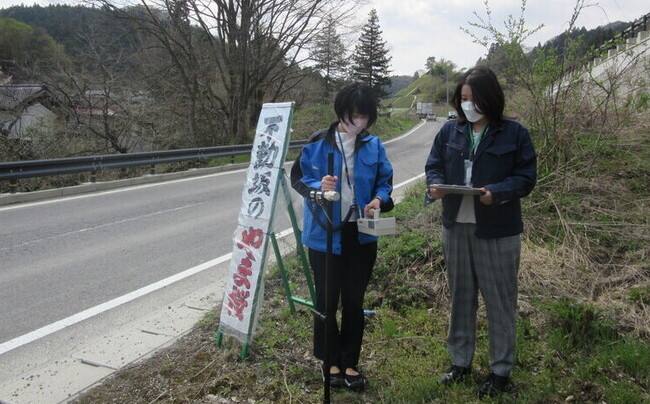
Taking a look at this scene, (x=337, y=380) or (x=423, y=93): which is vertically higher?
(x=423, y=93)

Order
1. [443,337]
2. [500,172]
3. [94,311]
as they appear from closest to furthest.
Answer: [500,172] → [443,337] → [94,311]

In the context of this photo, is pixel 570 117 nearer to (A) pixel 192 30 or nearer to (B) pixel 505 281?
(B) pixel 505 281

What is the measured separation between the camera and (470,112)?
9.59ft

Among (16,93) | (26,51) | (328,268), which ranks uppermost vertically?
(26,51)

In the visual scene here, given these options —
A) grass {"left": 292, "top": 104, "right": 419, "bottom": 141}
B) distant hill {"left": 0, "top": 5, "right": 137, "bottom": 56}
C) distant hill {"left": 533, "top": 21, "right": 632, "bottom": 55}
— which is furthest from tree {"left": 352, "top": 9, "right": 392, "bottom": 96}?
distant hill {"left": 533, "top": 21, "right": 632, "bottom": 55}

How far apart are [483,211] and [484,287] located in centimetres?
47

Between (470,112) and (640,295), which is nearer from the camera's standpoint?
(470,112)

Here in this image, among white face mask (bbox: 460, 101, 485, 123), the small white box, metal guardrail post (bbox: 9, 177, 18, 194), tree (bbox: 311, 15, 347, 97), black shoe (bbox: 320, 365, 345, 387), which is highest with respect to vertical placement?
tree (bbox: 311, 15, 347, 97)

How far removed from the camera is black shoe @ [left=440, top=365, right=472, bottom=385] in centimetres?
314

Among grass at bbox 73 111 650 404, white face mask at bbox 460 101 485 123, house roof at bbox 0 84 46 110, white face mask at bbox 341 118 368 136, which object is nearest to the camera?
white face mask at bbox 460 101 485 123

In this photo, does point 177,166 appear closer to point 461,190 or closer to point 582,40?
point 582,40

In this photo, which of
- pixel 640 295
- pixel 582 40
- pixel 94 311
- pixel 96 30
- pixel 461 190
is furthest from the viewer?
pixel 96 30

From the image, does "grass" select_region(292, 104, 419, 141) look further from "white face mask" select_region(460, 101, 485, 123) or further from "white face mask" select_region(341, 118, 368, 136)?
"white face mask" select_region(460, 101, 485, 123)

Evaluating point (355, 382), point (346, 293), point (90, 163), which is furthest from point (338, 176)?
point (90, 163)
